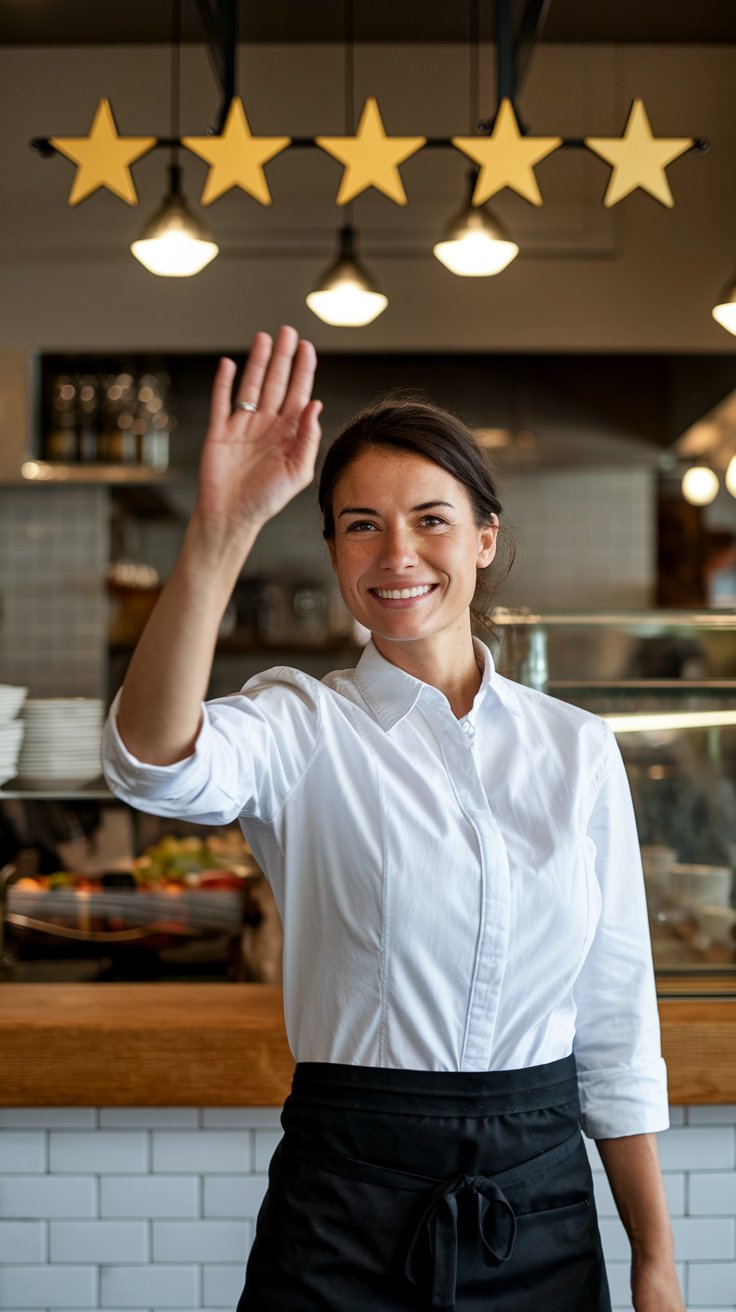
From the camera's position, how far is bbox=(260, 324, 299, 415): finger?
3.52ft

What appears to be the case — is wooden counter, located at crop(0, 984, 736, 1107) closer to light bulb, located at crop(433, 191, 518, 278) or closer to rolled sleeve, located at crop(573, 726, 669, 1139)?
rolled sleeve, located at crop(573, 726, 669, 1139)

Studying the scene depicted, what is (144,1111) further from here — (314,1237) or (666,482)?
(666,482)

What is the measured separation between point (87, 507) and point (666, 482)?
94.1 inches

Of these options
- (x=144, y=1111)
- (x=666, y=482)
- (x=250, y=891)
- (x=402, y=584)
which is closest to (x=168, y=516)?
(x=666, y=482)

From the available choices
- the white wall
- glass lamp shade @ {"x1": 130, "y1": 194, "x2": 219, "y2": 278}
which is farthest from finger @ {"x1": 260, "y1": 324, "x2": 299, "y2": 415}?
the white wall

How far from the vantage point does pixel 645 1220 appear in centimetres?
136

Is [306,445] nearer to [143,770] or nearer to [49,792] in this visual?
[143,770]

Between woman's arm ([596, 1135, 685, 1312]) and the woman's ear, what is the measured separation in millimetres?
632

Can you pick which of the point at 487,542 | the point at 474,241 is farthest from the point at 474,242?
the point at 487,542

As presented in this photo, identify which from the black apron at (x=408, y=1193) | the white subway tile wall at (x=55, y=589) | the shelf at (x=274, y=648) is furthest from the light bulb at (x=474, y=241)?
the black apron at (x=408, y=1193)

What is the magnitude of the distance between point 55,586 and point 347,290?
209cm

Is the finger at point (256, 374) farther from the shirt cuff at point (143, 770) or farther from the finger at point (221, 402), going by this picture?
the shirt cuff at point (143, 770)

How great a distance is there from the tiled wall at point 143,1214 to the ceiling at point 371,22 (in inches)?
140

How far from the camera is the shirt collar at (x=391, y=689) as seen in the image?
4.33ft
